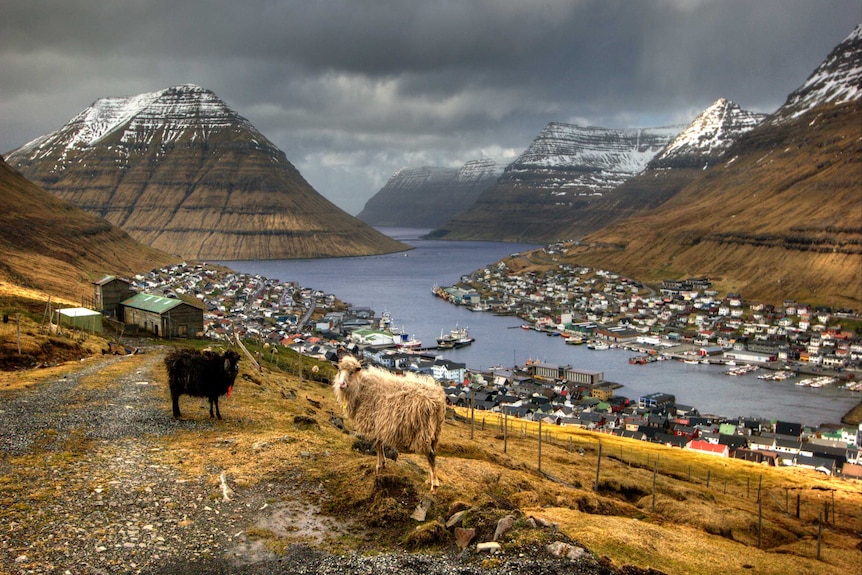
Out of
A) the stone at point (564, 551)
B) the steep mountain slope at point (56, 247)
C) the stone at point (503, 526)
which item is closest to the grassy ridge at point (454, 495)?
the stone at point (503, 526)

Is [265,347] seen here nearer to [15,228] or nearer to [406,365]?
[406,365]

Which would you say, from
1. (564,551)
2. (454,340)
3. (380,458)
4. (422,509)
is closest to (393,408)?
(380,458)

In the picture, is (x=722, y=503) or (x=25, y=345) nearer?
(x=25, y=345)

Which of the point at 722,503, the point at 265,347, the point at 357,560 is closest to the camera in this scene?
the point at 357,560

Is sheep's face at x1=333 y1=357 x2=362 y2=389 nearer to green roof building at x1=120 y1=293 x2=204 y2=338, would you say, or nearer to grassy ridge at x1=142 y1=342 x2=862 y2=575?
grassy ridge at x1=142 y1=342 x2=862 y2=575

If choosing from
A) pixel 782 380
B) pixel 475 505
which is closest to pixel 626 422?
pixel 782 380

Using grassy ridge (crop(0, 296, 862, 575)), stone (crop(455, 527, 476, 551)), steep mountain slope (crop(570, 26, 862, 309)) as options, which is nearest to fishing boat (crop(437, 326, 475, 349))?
grassy ridge (crop(0, 296, 862, 575))
